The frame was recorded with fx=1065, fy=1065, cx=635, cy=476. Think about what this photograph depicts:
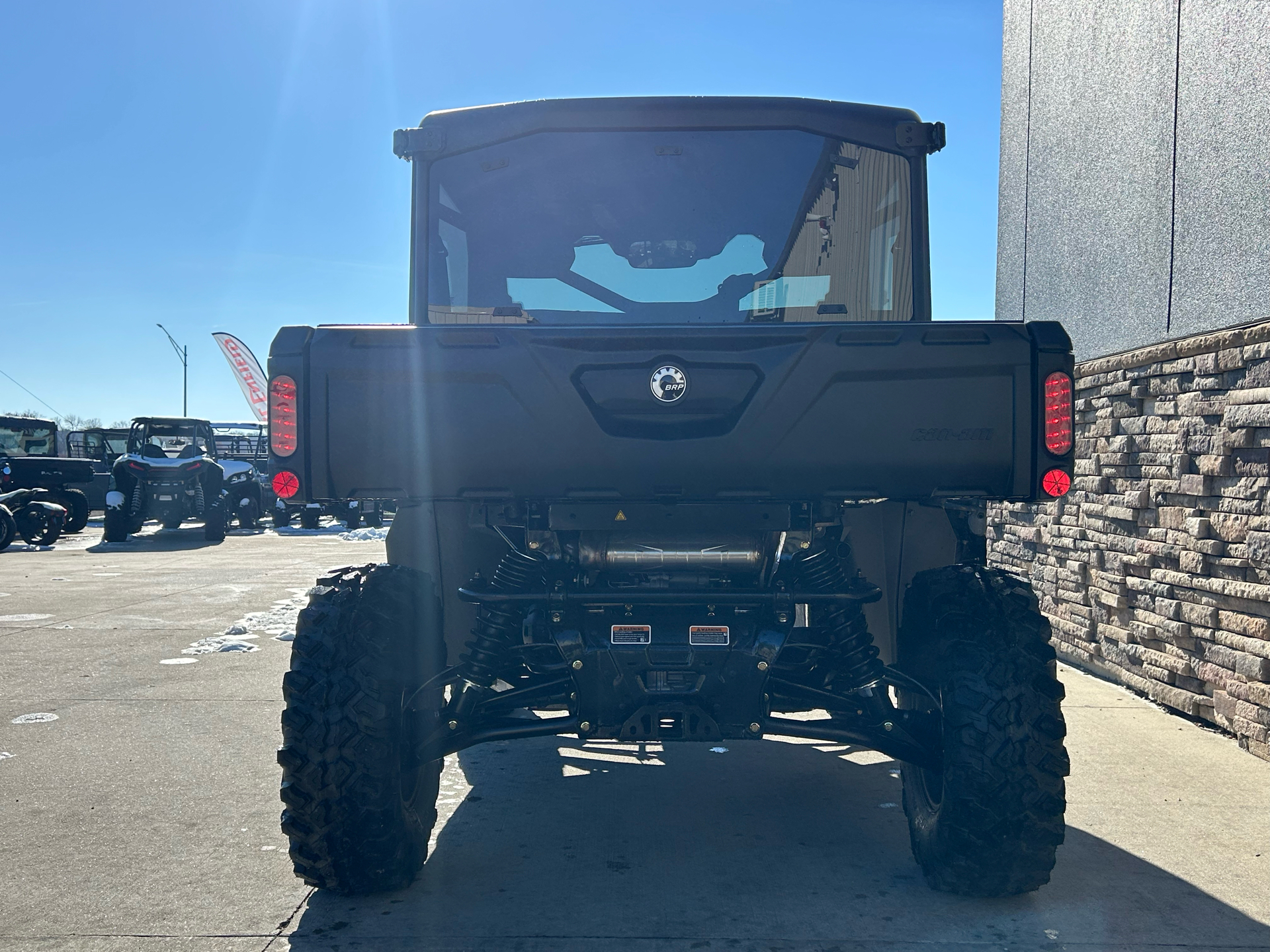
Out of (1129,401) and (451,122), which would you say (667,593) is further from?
(1129,401)

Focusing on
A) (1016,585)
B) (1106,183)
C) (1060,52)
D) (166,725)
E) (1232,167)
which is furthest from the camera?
(1060,52)

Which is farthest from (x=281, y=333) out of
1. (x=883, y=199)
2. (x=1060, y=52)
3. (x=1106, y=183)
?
(x=1060, y=52)

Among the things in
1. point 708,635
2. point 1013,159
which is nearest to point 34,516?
point 1013,159

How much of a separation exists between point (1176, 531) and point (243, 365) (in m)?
31.6

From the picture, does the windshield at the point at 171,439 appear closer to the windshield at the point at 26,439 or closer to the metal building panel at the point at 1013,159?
the windshield at the point at 26,439

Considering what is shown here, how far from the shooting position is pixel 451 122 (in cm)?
412

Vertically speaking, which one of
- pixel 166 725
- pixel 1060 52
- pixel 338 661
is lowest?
pixel 166 725

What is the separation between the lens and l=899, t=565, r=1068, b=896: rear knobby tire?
3.36 metres

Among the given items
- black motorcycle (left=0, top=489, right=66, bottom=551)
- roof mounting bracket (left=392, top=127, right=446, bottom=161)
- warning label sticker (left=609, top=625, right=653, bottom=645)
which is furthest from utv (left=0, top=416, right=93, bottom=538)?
warning label sticker (left=609, top=625, right=653, bottom=645)

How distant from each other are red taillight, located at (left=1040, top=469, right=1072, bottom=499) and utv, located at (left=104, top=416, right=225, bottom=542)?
61.4 ft

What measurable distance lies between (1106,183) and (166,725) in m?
6.96

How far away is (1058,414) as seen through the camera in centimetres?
343

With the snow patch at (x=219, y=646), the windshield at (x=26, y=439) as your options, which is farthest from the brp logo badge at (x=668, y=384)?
the windshield at (x=26, y=439)

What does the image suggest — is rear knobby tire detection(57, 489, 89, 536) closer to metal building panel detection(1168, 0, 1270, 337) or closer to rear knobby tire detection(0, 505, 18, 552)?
rear knobby tire detection(0, 505, 18, 552)
